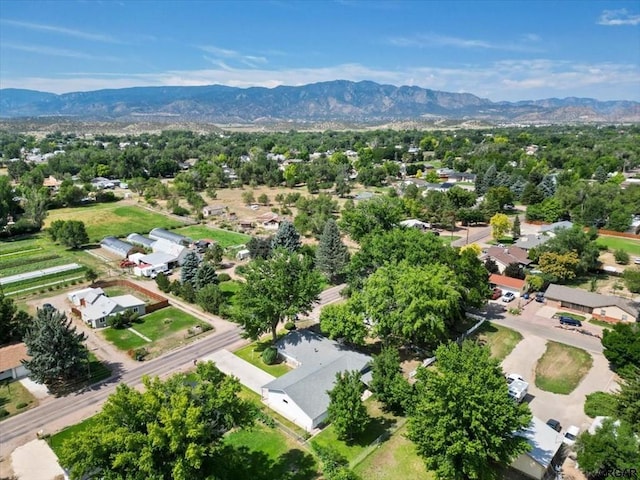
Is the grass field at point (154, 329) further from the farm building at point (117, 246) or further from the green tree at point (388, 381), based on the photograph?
the farm building at point (117, 246)

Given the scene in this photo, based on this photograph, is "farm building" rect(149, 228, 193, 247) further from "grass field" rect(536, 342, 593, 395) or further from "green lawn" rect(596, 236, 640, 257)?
"green lawn" rect(596, 236, 640, 257)

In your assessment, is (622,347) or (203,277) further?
(203,277)

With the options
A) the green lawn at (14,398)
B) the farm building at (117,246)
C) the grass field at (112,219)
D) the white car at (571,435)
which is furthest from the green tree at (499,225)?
the green lawn at (14,398)

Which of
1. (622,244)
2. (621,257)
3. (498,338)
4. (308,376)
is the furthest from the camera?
(622,244)

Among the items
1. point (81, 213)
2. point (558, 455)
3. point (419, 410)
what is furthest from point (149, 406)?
point (81, 213)

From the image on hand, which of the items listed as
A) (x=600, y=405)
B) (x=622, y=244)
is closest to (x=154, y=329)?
(x=600, y=405)

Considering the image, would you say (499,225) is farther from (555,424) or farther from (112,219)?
(112,219)

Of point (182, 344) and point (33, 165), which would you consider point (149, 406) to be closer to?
point (182, 344)

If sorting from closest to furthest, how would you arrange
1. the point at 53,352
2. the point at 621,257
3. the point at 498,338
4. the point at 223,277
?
the point at 53,352 < the point at 498,338 < the point at 223,277 < the point at 621,257

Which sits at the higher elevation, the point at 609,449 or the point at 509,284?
the point at 609,449
